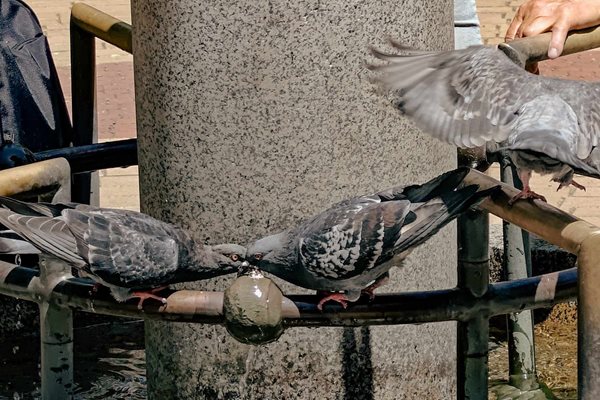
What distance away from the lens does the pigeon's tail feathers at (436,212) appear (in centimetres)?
259

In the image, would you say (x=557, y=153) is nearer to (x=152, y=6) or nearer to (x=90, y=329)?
(x=152, y=6)

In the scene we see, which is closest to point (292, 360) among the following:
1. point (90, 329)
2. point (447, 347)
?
point (447, 347)

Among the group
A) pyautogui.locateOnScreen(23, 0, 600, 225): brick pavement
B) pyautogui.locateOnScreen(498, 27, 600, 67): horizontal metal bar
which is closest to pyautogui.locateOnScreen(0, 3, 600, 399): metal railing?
pyautogui.locateOnScreen(498, 27, 600, 67): horizontal metal bar

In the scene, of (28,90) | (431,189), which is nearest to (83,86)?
(28,90)

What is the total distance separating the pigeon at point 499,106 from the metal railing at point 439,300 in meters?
0.40

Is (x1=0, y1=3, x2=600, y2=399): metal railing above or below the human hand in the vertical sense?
below

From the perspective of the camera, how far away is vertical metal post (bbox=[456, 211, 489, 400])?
257 centimetres

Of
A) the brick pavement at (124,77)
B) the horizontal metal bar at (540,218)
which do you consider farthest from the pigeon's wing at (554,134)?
the brick pavement at (124,77)

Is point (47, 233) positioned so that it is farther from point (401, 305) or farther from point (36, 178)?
point (401, 305)

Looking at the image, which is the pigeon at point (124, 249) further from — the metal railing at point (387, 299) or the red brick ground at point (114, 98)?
the red brick ground at point (114, 98)

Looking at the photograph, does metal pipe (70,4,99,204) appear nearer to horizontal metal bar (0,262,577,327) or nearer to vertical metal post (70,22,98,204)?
vertical metal post (70,22,98,204)

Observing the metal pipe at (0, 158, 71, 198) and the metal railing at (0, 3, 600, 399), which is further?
the metal pipe at (0, 158, 71, 198)

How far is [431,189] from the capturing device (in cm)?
272

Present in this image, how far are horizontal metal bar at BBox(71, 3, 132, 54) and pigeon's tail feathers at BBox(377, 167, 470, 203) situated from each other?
160 centimetres
